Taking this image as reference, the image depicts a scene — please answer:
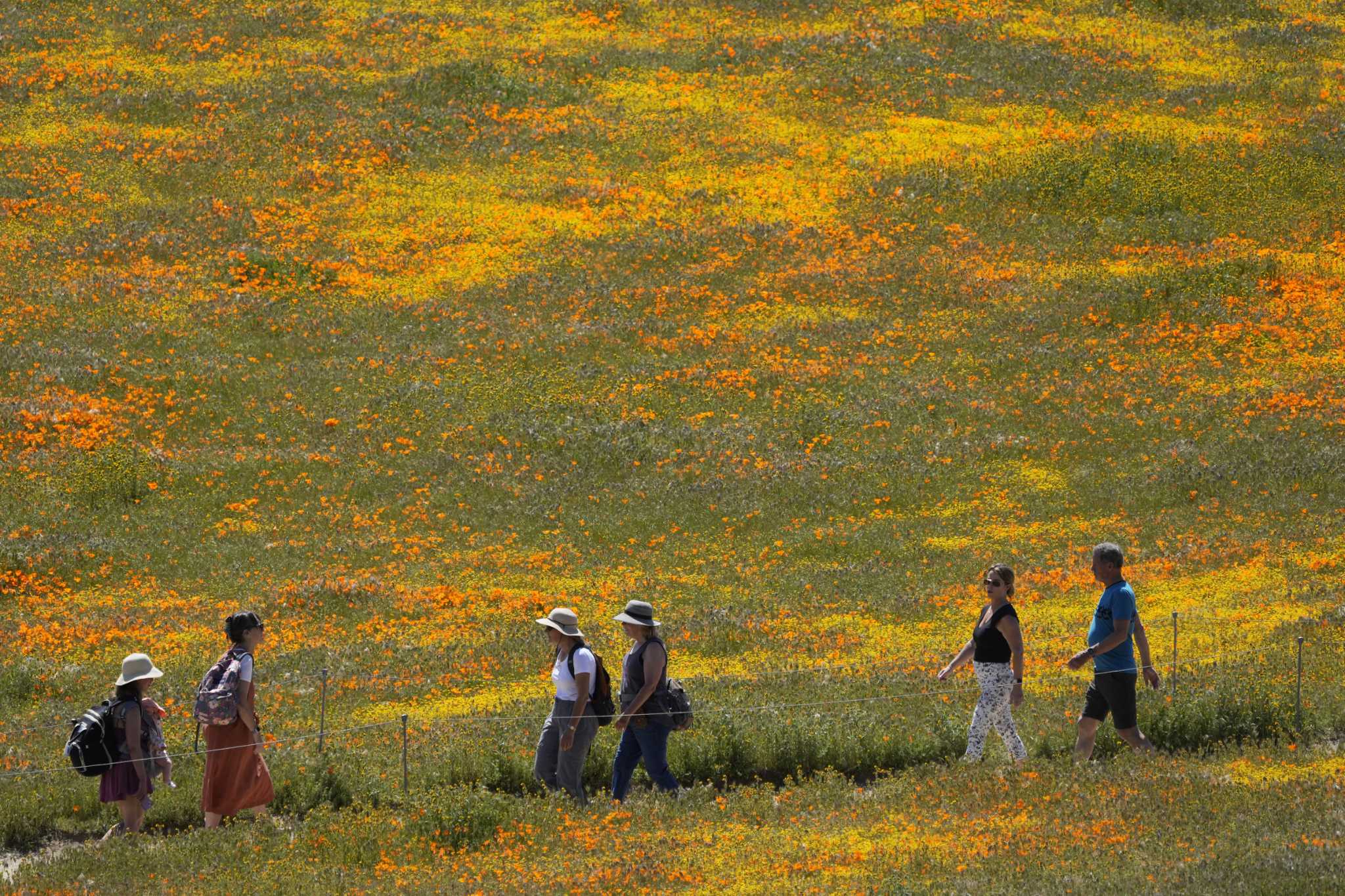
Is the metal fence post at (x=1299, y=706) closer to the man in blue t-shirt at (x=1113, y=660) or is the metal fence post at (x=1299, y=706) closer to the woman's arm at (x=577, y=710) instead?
the man in blue t-shirt at (x=1113, y=660)

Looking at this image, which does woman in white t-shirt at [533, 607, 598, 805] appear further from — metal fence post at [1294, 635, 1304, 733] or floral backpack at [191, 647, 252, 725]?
metal fence post at [1294, 635, 1304, 733]

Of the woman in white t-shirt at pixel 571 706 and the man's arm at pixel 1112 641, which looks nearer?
the woman in white t-shirt at pixel 571 706

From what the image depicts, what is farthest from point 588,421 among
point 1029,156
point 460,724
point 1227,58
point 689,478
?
point 1227,58

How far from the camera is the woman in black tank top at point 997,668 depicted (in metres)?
14.4

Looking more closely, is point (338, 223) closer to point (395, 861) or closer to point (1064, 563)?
point (1064, 563)

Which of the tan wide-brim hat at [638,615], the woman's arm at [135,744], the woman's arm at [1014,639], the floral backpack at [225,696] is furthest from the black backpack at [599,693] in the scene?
the woman's arm at [135,744]

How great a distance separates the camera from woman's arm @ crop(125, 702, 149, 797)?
1406 cm

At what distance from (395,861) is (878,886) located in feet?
13.4

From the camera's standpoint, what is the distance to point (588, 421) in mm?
33344

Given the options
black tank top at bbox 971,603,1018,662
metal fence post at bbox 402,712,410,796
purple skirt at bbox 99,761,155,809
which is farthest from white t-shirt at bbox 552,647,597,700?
purple skirt at bbox 99,761,155,809

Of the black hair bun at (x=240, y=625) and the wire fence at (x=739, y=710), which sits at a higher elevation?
the black hair bun at (x=240, y=625)

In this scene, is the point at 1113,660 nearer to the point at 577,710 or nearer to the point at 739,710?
the point at 739,710

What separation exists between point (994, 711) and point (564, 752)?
164 inches

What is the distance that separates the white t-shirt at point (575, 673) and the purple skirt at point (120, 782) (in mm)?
3952
